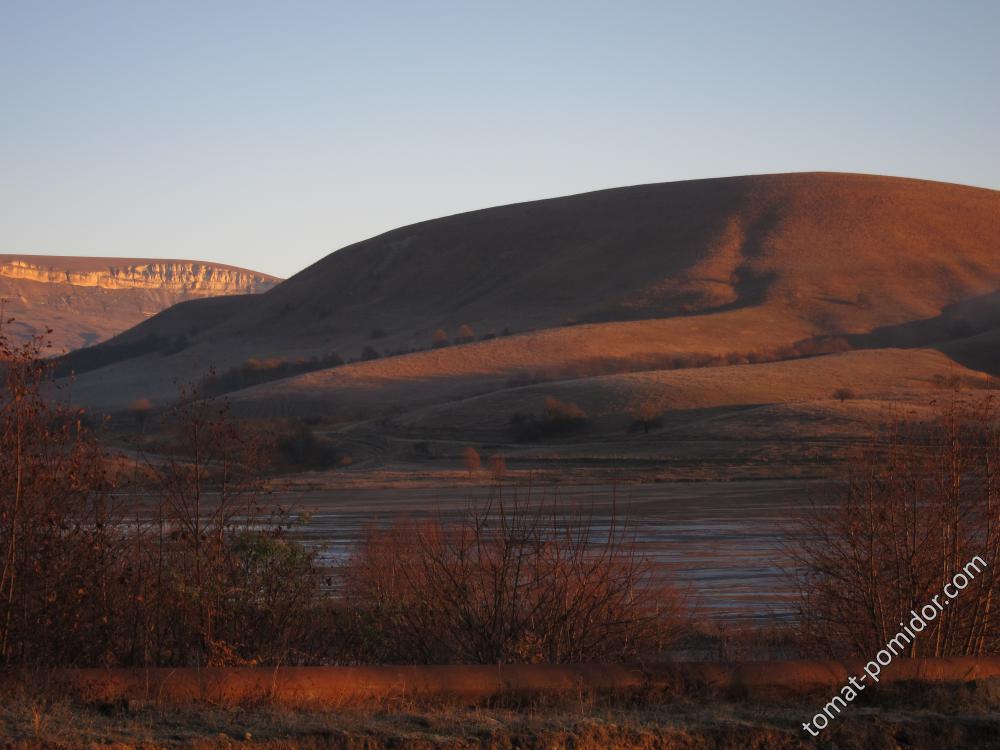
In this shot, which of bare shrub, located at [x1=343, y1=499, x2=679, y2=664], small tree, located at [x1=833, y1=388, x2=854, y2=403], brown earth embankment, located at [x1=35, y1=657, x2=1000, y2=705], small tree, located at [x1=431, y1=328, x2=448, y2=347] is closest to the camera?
brown earth embankment, located at [x1=35, y1=657, x2=1000, y2=705]

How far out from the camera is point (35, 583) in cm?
1002

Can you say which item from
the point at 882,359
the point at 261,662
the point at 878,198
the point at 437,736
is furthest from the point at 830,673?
the point at 878,198

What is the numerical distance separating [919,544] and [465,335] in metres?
110

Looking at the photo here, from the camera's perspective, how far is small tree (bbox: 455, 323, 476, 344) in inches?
4709

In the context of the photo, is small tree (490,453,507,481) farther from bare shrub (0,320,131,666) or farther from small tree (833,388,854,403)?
bare shrub (0,320,131,666)

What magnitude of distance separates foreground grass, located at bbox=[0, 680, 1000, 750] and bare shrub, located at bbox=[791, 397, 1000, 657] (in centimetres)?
157

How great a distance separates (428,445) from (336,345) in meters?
71.8

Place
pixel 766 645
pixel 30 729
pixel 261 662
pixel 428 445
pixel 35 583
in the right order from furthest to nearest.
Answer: pixel 428 445, pixel 766 645, pixel 261 662, pixel 35 583, pixel 30 729

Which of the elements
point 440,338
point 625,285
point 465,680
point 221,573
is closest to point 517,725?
point 465,680

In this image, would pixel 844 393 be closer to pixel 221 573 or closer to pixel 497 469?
pixel 497 469

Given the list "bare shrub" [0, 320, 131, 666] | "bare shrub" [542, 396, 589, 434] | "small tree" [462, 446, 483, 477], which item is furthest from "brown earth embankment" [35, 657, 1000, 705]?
"bare shrub" [542, 396, 589, 434]

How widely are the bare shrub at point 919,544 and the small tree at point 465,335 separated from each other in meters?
106

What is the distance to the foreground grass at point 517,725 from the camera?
813 centimetres

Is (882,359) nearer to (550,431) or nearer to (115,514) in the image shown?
(550,431)
